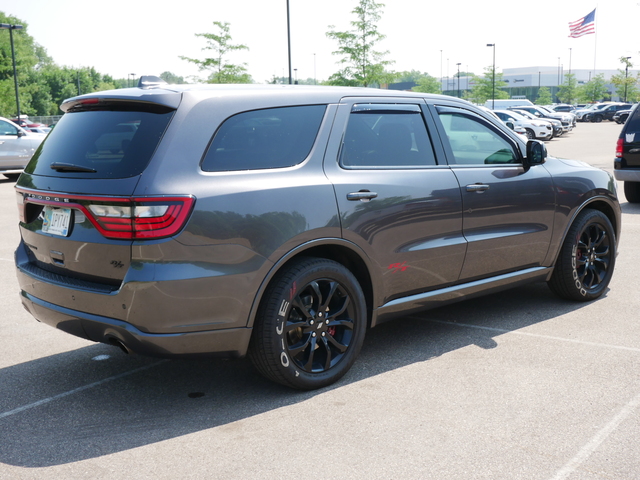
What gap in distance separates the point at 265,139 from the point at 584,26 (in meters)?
56.2

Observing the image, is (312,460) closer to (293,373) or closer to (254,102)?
(293,373)

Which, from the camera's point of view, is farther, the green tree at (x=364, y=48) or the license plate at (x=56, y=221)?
the green tree at (x=364, y=48)

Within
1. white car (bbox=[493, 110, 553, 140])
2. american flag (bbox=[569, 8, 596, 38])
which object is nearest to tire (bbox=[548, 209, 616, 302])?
white car (bbox=[493, 110, 553, 140])

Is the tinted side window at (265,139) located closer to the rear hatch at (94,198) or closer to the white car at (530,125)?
the rear hatch at (94,198)

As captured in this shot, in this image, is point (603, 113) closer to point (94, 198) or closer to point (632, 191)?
point (632, 191)

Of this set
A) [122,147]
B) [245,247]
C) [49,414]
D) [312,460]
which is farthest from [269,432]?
[122,147]

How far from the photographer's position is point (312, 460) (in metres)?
3.19

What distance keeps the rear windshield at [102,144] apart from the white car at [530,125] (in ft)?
101

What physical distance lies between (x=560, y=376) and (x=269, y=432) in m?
1.86

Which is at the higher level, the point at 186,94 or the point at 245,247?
the point at 186,94

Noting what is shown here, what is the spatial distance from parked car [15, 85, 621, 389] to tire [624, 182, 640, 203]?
8488 mm

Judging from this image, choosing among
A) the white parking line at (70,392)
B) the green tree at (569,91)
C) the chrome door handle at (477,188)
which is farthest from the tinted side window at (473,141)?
the green tree at (569,91)

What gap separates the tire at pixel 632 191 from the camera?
12.4 m

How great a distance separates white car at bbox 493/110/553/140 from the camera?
33.0 meters
